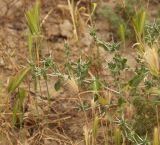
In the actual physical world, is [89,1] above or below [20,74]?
above

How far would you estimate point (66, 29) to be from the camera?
7.68 feet

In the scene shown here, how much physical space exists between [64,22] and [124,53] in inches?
15.6

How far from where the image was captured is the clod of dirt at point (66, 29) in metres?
2.31

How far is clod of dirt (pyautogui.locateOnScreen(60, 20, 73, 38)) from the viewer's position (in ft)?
7.59

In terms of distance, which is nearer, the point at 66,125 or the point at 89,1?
the point at 66,125

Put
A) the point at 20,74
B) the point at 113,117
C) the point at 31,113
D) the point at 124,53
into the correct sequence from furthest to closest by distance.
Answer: the point at 124,53 < the point at 31,113 < the point at 113,117 < the point at 20,74

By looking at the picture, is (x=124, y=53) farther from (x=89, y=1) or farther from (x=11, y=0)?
(x=11, y=0)

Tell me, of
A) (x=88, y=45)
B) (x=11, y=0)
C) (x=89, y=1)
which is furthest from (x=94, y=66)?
(x=11, y=0)

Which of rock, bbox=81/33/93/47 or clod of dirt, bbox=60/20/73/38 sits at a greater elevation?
clod of dirt, bbox=60/20/73/38

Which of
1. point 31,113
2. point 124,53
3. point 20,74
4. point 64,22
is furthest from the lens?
point 64,22

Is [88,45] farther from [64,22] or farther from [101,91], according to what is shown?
[101,91]

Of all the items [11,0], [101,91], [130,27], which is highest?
[11,0]

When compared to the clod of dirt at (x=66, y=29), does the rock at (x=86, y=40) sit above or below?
below

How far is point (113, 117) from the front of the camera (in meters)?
1.67
